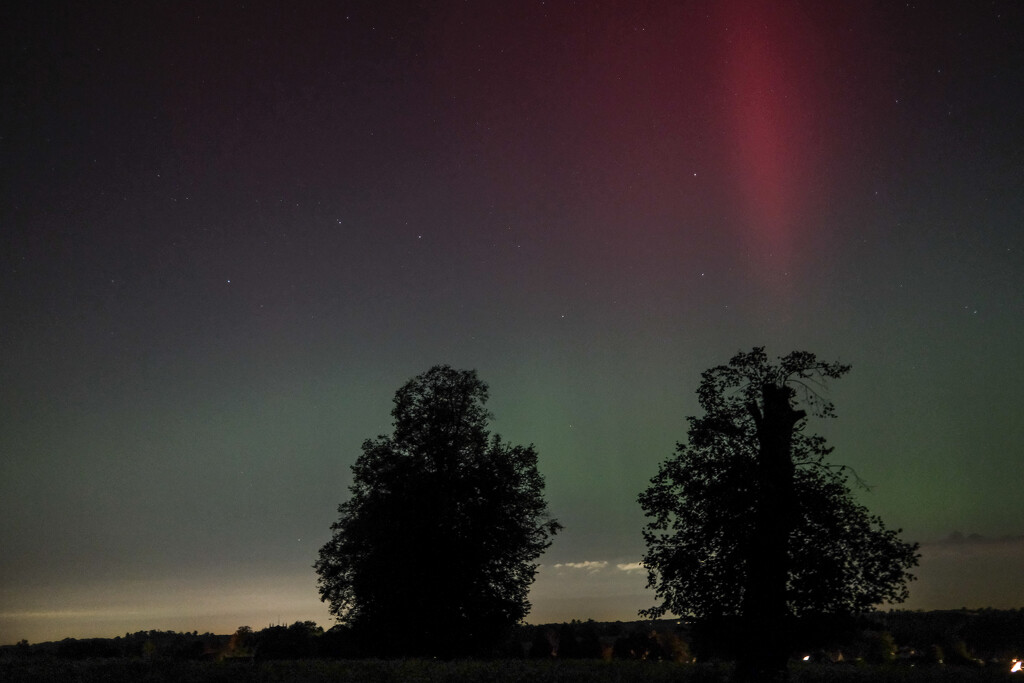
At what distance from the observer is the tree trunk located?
77.4 ft

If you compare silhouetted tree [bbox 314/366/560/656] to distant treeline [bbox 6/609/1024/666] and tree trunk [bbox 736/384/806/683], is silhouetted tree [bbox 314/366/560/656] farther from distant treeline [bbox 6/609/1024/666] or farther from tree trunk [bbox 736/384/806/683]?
tree trunk [bbox 736/384/806/683]

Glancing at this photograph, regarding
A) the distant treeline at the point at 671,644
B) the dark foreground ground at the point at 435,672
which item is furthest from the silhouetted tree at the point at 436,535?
the dark foreground ground at the point at 435,672

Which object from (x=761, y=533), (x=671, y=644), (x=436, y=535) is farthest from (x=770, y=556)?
(x=671, y=644)

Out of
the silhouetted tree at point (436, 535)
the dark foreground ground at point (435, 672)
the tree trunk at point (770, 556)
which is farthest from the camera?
the silhouetted tree at point (436, 535)

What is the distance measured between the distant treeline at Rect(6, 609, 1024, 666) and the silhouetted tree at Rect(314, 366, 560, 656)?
1.62 m

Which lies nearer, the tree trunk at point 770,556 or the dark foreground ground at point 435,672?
the dark foreground ground at point 435,672

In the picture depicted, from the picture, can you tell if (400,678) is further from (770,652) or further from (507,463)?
(507,463)

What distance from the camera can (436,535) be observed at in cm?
3734

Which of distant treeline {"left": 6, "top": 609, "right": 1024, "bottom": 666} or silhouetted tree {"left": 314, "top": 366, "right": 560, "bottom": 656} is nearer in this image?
distant treeline {"left": 6, "top": 609, "right": 1024, "bottom": 666}

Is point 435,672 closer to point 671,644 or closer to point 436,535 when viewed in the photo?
point 436,535

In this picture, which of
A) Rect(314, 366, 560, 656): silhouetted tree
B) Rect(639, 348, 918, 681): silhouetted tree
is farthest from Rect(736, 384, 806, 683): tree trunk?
Rect(314, 366, 560, 656): silhouetted tree

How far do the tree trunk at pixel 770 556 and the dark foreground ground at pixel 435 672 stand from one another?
98 centimetres

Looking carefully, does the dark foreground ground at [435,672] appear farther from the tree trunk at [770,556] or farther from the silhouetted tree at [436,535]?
the silhouetted tree at [436,535]

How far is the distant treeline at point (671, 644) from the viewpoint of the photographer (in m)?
24.7
